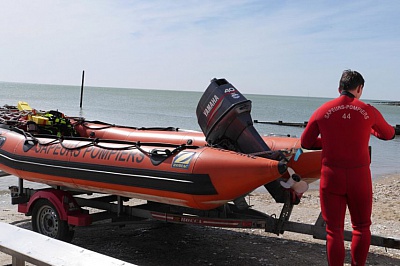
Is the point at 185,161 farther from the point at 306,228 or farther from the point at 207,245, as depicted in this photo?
the point at 207,245

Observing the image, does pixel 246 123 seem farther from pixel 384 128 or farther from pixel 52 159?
pixel 52 159

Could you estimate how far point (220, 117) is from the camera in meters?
5.20

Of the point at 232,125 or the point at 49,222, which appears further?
the point at 49,222

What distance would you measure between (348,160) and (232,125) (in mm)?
1667

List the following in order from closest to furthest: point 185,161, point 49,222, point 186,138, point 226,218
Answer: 1. point 185,161
2. point 226,218
3. point 49,222
4. point 186,138

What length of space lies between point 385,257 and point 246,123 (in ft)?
7.08

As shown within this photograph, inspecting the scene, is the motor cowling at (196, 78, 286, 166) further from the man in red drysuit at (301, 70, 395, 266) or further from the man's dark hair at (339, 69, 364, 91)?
the man's dark hair at (339, 69, 364, 91)

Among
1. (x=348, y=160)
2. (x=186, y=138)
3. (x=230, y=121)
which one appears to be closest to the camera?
(x=348, y=160)

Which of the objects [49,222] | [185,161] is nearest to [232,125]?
[185,161]

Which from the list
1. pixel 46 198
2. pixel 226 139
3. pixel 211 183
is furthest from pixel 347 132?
pixel 46 198

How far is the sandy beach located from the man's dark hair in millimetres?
2237

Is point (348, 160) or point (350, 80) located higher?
point (350, 80)

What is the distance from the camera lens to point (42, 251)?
139 inches

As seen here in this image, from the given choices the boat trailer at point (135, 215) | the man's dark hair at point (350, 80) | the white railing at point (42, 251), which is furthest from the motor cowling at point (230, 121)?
the white railing at point (42, 251)
